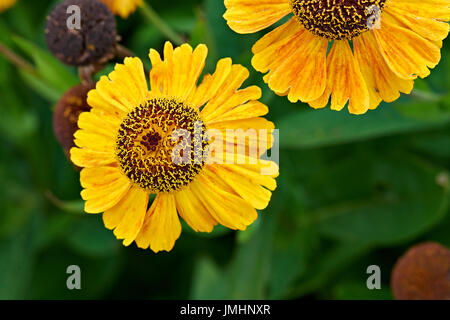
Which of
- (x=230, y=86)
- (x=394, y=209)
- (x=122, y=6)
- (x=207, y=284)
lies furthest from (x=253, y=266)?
(x=122, y=6)

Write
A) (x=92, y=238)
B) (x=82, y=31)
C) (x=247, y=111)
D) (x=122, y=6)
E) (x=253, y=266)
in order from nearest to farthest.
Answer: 1. (x=247, y=111)
2. (x=82, y=31)
3. (x=122, y=6)
4. (x=253, y=266)
5. (x=92, y=238)

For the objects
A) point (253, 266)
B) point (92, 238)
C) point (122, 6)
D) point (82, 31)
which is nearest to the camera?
point (82, 31)

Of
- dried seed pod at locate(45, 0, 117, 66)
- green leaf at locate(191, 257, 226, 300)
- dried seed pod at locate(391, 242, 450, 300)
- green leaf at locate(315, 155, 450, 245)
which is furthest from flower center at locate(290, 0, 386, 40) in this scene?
green leaf at locate(191, 257, 226, 300)

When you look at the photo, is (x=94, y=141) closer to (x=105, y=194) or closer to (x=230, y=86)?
(x=105, y=194)

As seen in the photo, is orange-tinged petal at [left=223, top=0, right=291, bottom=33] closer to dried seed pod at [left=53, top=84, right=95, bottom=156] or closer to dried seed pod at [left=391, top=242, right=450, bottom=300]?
dried seed pod at [left=53, top=84, right=95, bottom=156]

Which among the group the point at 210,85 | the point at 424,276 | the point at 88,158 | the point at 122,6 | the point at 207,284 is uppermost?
the point at 122,6
